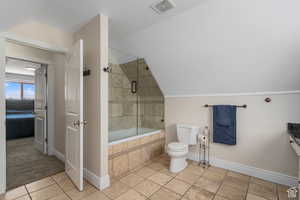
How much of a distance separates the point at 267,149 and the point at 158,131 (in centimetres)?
187

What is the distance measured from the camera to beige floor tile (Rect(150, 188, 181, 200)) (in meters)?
1.69

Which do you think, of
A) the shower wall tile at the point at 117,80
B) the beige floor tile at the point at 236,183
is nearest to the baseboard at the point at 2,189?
the shower wall tile at the point at 117,80

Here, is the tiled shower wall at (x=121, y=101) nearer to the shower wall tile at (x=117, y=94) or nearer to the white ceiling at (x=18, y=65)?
the shower wall tile at (x=117, y=94)

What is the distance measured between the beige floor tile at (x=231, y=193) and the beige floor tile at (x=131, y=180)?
1.09 meters

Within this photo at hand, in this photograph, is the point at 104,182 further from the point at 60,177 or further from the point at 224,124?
the point at 224,124

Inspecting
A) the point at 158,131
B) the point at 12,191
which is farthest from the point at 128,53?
the point at 12,191

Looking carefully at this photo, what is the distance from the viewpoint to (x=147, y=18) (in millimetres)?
2047

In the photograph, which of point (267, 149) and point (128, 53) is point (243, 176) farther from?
point (128, 53)

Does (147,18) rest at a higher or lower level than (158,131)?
higher

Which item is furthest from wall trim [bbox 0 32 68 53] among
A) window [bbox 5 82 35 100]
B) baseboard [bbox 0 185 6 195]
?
window [bbox 5 82 35 100]

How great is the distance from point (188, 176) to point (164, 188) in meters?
0.51

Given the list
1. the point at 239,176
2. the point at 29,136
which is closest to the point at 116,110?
the point at 239,176

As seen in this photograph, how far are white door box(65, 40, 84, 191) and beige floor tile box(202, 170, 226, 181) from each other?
184cm

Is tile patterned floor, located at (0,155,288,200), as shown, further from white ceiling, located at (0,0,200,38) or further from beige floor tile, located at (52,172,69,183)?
white ceiling, located at (0,0,200,38)
